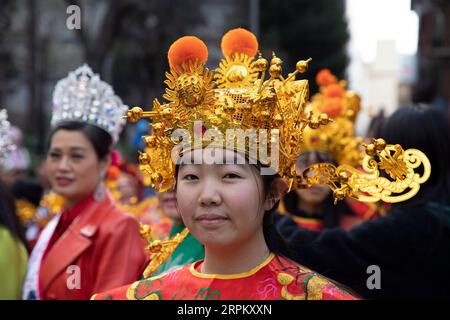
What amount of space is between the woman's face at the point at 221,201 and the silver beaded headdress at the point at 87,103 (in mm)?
2042

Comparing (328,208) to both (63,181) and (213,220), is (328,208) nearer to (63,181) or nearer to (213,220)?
(63,181)

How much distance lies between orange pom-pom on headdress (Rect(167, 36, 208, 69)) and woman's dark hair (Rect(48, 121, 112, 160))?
177cm

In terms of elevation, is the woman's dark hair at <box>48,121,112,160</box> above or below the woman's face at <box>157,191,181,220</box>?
above

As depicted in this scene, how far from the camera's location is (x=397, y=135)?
12.6ft

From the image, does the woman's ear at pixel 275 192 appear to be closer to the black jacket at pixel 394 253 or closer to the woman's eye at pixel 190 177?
the woman's eye at pixel 190 177

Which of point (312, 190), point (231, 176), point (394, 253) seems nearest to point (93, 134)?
point (312, 190)

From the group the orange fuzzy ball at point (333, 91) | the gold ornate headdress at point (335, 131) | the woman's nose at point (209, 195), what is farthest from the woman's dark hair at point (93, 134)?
the woman's nose at point (209, 195)

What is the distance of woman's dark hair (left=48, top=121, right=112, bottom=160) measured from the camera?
452cm

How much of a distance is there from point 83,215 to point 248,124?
78.8 inches

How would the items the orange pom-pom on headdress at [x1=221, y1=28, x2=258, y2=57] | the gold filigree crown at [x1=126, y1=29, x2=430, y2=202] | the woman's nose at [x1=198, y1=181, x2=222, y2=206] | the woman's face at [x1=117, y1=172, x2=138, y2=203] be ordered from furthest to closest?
the woman's face at [x1=117, y1=172, x2=138, y2=203] < the orange pom-pom on headdress at [x1=221, y1=28, x2=258, y2=57] < the gold filigree crown at [x1=126, y1=29, x2=430, y2=202] < the woman's nose at [x1=198, y1=181, x2=222, y2=206]

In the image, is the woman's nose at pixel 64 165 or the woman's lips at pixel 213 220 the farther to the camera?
the woman's nose at pixel 64 165

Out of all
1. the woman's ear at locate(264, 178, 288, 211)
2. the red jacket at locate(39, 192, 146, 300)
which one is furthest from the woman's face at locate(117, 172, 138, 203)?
the woman's ear at locate(264, 178, 288, 211)

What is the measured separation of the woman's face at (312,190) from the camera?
502 cm

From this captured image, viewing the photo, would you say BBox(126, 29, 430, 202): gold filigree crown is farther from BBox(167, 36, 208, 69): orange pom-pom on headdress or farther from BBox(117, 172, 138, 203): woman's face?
BBox(117, 172, 138, 203): woman's face
